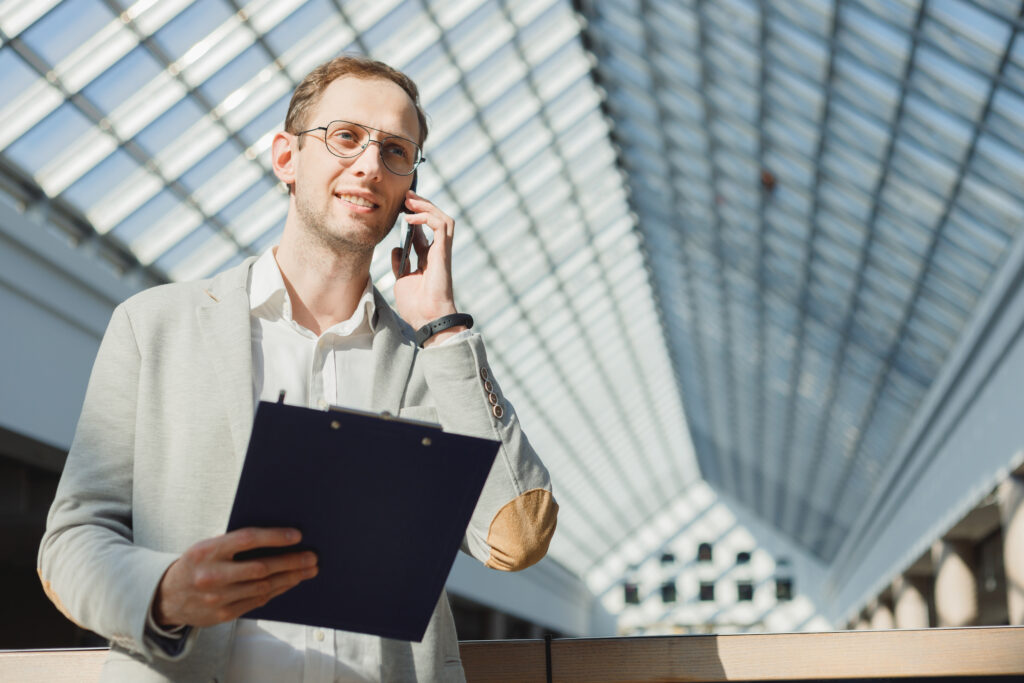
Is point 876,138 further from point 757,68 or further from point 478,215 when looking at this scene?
point 478,215

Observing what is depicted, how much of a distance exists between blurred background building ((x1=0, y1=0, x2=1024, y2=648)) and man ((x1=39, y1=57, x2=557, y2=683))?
10.1 m

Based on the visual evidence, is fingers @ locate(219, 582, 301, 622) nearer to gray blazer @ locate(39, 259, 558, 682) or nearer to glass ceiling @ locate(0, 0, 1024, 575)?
gray blazer @ locate(39, 259, 558, 682)

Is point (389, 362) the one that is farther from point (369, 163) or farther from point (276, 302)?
point (369, 163)

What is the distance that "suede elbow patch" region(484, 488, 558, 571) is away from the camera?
2467mm

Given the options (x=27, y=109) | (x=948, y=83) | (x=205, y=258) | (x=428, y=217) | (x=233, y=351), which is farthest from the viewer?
(x=205, y=258)

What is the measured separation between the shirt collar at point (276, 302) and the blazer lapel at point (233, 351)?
5 cm

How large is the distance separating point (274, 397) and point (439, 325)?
1.39ft

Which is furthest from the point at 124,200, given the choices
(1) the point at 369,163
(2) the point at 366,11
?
(1) the point at 369,163

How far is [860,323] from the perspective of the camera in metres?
26.0

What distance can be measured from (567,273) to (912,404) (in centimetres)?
991

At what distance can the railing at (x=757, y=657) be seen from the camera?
3227 millimetres

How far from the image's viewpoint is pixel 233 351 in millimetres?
2398

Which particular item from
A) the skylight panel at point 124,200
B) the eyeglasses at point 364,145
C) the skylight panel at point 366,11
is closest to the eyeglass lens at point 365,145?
the eyeglasses at point 364,145

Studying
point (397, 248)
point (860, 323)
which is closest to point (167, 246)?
point (397, 248)
